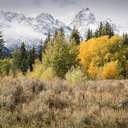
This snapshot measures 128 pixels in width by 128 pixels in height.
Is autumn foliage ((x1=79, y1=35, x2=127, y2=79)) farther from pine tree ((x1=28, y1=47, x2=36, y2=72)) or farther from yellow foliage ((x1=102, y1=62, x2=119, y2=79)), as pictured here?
pine tree ((x1=28, y1=47, x2=36, y2=72))

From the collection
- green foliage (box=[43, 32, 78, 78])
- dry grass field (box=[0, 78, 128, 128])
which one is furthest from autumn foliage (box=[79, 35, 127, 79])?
dry grass field (box=[0, 78, 128, 128])

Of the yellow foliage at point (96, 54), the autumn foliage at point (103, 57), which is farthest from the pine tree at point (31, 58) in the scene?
the yellow foliage at point (96, 54)

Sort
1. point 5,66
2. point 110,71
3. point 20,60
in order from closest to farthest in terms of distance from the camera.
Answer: point 110,71
point 5,66
point 20,60

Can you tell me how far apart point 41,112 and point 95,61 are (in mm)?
73478

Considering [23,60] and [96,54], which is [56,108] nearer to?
[96,54]

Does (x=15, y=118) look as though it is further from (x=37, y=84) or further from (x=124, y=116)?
(x=37, y=84)

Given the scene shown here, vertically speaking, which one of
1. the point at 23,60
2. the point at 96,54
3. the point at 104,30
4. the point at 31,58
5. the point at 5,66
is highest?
the point at 104,30

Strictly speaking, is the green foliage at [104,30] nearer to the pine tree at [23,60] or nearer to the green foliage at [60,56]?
the pine tree at [23,60]

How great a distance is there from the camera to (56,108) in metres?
10.8

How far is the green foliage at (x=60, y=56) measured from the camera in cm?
6469

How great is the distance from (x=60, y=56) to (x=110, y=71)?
55.4 feet

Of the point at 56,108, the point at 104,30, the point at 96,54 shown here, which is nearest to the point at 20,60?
the point at 96,54

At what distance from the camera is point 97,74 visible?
79875 millimetres

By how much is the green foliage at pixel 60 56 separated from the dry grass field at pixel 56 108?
164 feet
